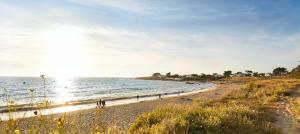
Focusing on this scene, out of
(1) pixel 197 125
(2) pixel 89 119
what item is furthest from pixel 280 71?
(1) pixel 197 125

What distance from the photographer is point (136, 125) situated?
46.3 ft

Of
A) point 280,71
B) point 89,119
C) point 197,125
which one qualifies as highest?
point 280,71

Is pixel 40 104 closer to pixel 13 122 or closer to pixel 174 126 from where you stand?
pixel 13 122

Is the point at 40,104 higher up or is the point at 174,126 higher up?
the point at 40,104

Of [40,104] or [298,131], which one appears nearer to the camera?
[40,104]

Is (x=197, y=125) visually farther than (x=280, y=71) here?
No

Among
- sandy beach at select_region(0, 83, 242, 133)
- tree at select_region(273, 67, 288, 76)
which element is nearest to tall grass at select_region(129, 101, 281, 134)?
sandy beach at select_region(0, 83, 242, 133)

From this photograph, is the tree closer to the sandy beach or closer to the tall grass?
the sandy beach

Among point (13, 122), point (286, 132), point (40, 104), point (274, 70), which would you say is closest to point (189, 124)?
point (286, 132)

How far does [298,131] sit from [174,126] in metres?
5.14

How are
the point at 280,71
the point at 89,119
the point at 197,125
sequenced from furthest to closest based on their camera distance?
the point at 280,71
the point at 89,119
the point at 197,125

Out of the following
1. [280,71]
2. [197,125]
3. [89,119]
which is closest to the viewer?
[197,125]

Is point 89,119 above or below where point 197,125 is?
below

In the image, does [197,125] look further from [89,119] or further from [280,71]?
[280,71]
